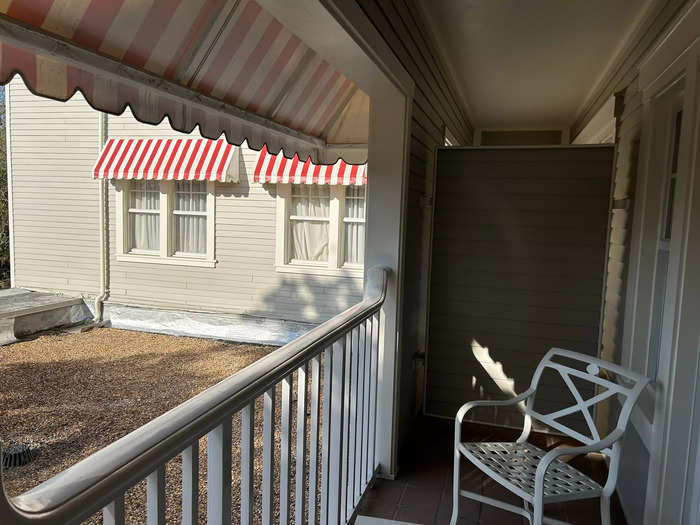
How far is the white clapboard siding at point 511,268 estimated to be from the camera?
3326 millimetres

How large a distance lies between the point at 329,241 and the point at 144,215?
2965mm

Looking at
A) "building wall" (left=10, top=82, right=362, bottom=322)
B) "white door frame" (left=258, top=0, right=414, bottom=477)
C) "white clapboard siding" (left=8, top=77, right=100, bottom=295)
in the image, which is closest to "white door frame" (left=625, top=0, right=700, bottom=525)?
"white door frame" (left=258, top=0, right=414, bottom=477)

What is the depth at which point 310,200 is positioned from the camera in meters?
7.38

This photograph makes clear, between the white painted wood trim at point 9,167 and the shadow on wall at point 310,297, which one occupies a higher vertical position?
the white painted wood trim at point 9,167

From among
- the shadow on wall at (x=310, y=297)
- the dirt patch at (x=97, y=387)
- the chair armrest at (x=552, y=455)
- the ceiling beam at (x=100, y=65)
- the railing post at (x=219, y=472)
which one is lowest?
the dirt patch at (x=97, y=387)

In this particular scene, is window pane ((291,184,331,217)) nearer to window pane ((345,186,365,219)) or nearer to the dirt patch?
window pane ((345,186,365,219))

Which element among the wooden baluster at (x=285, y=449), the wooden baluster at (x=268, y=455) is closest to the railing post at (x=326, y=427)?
the wooden baluster at (x=285, y=449)

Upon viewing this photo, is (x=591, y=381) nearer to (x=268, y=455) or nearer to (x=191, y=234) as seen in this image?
(x=268, y=455)

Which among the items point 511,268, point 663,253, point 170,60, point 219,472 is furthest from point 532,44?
point 219,472

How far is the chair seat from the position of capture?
1.91 metres

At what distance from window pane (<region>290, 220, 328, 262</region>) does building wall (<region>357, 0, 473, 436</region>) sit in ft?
11.5

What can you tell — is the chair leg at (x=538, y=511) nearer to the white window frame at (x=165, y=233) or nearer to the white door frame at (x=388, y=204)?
the white door frame at (x=388, y=204)

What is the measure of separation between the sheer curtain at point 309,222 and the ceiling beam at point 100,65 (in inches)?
178

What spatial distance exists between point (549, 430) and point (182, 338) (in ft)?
18.4
